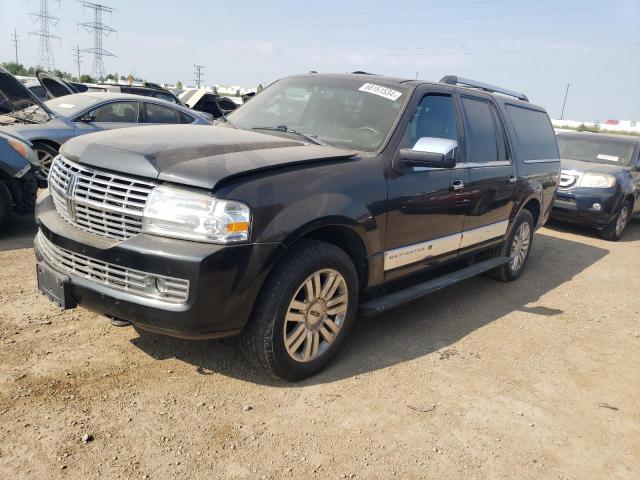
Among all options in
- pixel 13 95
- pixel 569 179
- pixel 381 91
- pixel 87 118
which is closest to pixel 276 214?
pixel 381 91

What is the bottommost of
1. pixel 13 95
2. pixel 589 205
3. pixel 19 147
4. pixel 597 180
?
pixel 589 205

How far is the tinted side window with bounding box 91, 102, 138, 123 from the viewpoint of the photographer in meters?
8.41

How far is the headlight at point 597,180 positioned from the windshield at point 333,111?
20.2 feet

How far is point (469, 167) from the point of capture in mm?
4555

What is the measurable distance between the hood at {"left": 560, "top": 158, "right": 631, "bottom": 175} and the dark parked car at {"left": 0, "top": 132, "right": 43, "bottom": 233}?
26.6 feet

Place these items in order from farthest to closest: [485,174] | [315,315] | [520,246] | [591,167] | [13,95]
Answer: [591,167]
[13,95]
[520,246]
[485,174]
[315,315]

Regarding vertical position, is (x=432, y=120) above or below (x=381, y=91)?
below

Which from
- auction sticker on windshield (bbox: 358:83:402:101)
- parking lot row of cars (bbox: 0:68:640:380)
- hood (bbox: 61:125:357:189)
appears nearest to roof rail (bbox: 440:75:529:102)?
parking lot row of cars (bbox: 0:68:640:380)

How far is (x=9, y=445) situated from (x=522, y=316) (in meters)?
4.15

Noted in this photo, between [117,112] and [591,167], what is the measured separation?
8.08 metres

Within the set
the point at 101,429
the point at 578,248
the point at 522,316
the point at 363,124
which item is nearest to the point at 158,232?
the point at 101,429

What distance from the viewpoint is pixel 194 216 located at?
273 centimetres

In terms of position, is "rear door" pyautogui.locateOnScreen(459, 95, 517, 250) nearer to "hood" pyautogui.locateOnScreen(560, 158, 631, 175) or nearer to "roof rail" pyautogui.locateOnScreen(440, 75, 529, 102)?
"roof rail" pyautogui.locateOnScreen(440, 75, 529, 102)

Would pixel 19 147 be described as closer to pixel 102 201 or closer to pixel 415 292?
pixel 102 201
